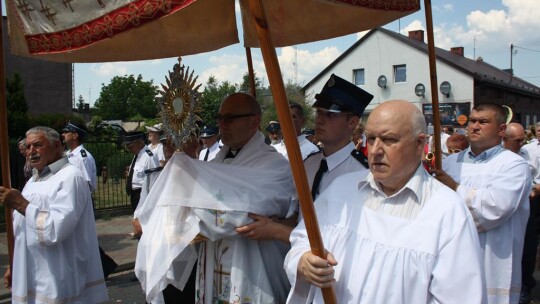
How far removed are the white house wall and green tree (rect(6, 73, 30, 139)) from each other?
990 inches

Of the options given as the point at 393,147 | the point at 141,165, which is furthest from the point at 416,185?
the point at 141,165

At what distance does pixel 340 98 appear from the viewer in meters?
3.15

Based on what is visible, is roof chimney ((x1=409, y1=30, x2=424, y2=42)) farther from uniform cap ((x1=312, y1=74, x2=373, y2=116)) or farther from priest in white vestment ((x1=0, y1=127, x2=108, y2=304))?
priest in white vestment ((x1=0, y1=127, x2=108, y2=304))

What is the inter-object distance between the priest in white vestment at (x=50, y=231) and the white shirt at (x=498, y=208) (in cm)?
297

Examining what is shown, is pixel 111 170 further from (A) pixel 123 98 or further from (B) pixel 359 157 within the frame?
(A) pixel 123 98

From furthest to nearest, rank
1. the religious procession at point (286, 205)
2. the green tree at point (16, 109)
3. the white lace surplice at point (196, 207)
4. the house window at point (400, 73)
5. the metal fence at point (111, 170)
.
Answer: the house window at point (400, 73), the green tree at point (16, 109), the metal fence at point (111, 170), the white lace surplice at point (196, 207), the religious procession at point (286, 205)

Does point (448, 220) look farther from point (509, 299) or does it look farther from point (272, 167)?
point (509, 299)

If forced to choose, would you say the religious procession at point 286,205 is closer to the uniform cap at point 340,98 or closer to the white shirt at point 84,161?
the uniform cap at point 340,98

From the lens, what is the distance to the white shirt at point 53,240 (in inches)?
146

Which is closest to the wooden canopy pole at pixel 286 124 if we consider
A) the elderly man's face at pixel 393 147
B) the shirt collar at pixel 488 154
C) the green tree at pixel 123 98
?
the elderly man's face at pixel 393 147

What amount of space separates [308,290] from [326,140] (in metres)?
1.04

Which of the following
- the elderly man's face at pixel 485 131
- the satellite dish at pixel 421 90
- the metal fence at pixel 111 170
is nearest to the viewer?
the elderly man's face at pixel 485 131

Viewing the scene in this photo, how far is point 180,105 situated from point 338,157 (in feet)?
3.40

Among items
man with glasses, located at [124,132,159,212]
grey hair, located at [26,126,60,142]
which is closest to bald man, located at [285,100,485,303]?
grey hair, located at [26,126,60,142]
